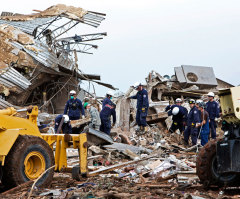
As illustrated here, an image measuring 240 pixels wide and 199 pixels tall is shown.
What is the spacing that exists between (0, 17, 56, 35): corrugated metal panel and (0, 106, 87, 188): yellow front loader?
36.6 ft

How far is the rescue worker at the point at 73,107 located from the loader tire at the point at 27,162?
7021 millimetres

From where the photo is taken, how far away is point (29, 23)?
58.7ft

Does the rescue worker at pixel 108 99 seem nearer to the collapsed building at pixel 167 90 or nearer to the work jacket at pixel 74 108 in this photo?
the work jacket at pixel 74 108

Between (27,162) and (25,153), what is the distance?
0.31 m

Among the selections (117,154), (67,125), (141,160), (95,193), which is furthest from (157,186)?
(67,125)

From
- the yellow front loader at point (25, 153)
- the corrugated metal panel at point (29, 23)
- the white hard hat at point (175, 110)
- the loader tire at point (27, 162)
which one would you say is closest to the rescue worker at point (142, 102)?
the white hard hat at point (175, 110)

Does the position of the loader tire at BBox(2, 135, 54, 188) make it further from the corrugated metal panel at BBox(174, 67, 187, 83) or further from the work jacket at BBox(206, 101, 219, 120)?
the corrugated metal panel at BBox(174, 67, 187, 83)

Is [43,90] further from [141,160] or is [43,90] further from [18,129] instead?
[18,129]

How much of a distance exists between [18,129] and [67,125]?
6280 mm

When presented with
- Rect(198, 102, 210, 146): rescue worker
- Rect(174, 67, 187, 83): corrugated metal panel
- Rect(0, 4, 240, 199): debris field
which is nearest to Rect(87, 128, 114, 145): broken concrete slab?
Rect(0, 4, 240, 199): debris field

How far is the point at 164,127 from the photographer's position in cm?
1788

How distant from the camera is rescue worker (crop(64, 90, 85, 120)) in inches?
536

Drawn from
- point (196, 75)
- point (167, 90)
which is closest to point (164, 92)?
point (167, 90)

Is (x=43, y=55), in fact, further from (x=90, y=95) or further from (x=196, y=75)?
(x=196, y=75)
